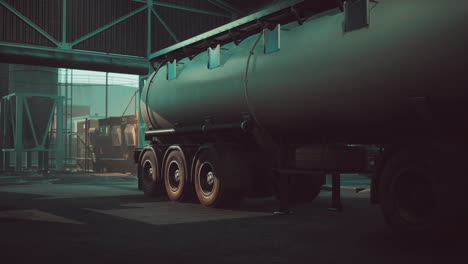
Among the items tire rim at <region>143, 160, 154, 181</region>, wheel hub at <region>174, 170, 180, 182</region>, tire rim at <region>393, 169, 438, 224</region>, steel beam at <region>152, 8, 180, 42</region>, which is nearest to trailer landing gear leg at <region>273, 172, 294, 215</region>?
tire rim at <region>393, 169, 438, 224</region>

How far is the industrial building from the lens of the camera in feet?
20.2

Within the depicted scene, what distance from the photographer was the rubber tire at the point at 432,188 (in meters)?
6.03

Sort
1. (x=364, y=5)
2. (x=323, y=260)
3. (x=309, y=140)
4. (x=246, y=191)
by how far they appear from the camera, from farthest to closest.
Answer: (x=246, y=191) < (x=309, y=140) < (x=364, y=5) < (x=323, y=260)

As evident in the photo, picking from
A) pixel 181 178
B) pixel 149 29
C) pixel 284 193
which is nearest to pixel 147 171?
pixel 181 178

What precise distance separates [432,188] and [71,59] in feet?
57.0

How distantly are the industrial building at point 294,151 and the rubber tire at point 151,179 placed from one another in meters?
0.05

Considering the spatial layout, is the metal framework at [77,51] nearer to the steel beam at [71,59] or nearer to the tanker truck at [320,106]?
the steel beam at [71,59]

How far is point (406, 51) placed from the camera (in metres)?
6.53

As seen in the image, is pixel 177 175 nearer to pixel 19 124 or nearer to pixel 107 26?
pixel 107 26

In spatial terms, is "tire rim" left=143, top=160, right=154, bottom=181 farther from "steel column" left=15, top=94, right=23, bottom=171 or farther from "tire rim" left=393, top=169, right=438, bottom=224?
"steel column" left=15, top=94, right=23, bottom=171

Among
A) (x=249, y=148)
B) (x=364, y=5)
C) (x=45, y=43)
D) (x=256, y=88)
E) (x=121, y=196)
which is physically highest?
(x=45, y=43)

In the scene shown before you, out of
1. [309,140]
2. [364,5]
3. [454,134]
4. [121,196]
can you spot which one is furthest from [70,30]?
[454,134]

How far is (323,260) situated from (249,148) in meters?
5.29

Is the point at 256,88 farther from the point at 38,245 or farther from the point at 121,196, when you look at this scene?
the point at 121,196
